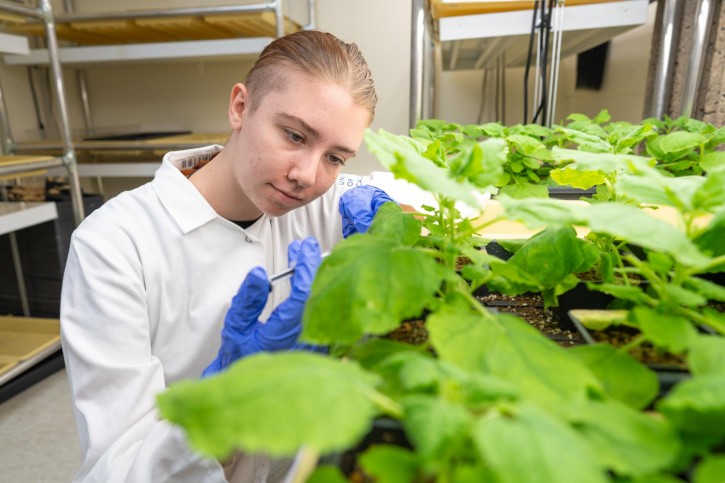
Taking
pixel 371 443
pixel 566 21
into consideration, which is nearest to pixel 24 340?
pixel 371 443

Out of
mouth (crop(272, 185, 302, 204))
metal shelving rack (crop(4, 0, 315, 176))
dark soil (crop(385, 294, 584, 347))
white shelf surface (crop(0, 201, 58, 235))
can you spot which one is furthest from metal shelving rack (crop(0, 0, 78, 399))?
dark soil (crop(385, 294, 584, 347))

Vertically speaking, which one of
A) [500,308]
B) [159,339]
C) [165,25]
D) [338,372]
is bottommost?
[159,339]

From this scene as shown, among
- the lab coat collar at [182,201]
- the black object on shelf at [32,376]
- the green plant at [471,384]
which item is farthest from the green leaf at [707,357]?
→ the black object on shelf at [32,376]

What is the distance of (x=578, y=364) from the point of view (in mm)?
327

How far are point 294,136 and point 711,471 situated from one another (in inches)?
28.7

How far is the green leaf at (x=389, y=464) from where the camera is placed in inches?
9.6

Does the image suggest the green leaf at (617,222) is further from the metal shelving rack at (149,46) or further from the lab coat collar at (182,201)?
the metal shelving rack at (149,46)

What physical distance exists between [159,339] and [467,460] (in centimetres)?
79

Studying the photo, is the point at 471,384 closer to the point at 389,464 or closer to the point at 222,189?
the point at 389,464

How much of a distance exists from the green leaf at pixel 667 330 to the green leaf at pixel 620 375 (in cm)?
3

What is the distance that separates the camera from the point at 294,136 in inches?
32.4

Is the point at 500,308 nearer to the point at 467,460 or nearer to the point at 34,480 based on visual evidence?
the point at 467,460

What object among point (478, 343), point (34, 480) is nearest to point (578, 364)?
point (478, 343)

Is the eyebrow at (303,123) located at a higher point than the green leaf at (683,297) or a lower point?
higher
